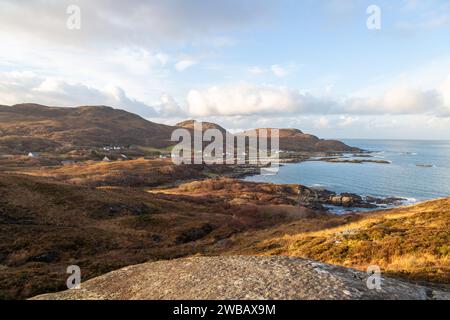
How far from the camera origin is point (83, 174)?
9600cm

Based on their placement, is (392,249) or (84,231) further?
(84,231)

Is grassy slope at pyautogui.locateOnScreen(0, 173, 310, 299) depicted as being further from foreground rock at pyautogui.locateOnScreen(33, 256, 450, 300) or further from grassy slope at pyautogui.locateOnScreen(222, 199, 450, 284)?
grassy slope at pyautogui.locateOnScreen(222, 199, 450, 284)

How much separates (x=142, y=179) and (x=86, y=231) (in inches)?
2834

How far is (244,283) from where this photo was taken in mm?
11266

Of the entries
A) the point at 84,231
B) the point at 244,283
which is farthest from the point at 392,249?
the point at 84,231

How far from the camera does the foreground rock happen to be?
10.4m

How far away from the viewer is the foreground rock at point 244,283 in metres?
10.4

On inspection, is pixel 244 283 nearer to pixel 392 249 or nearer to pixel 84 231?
pixel 392 249

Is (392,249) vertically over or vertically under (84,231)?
over

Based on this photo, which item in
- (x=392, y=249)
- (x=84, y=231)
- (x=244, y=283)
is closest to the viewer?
(x=244, y=283)
